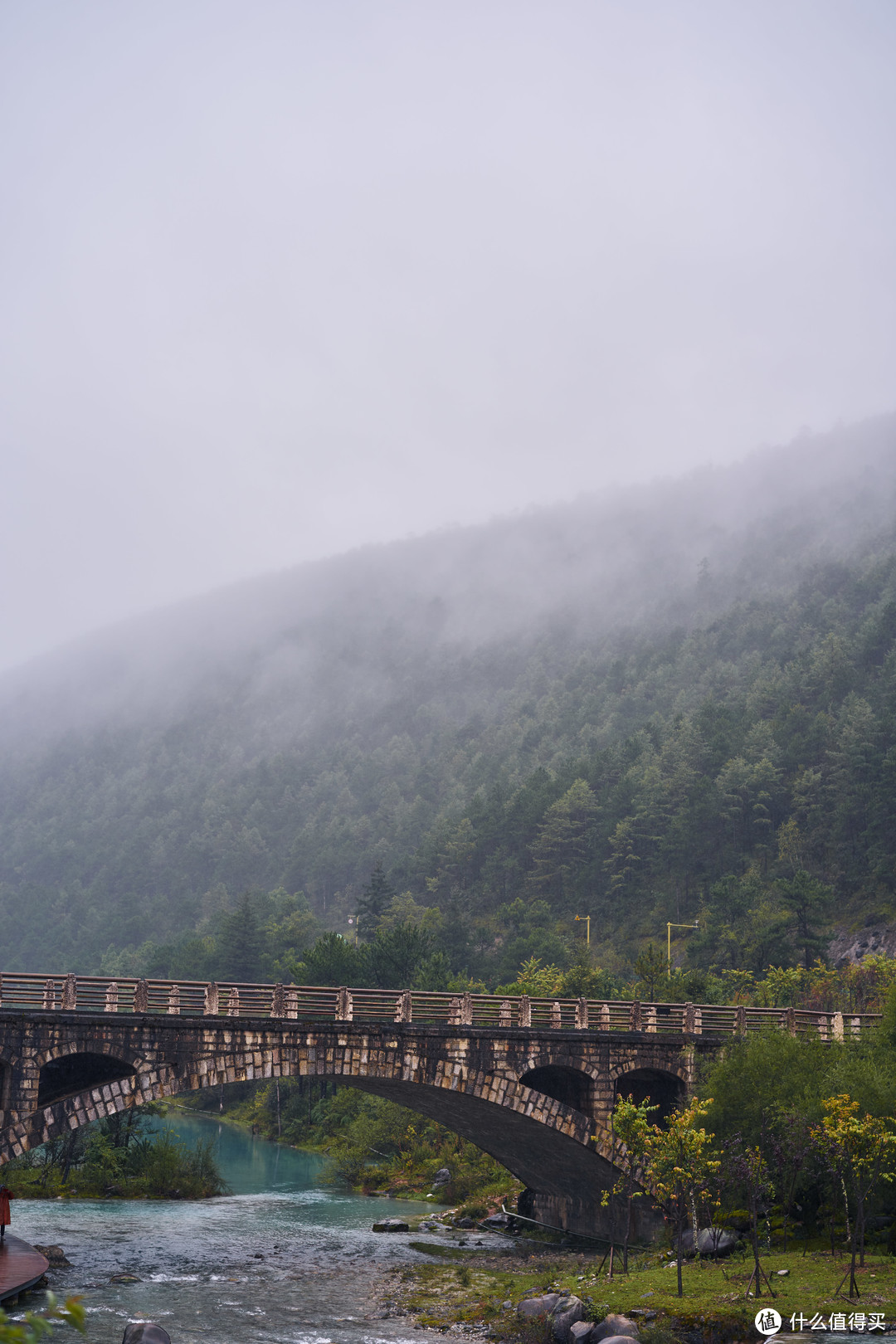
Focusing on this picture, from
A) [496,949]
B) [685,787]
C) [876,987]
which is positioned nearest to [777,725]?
[685,787]

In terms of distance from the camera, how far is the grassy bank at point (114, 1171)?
65.6m

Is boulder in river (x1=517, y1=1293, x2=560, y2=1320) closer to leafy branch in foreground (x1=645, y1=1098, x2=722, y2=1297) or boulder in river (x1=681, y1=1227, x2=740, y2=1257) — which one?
leafy branch in foreground (x1=645, y1=1098, x2=722, y2=1297)

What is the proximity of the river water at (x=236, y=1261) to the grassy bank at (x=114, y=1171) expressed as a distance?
161 centimetres

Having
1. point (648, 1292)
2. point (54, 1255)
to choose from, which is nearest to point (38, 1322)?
point (648, 1292)

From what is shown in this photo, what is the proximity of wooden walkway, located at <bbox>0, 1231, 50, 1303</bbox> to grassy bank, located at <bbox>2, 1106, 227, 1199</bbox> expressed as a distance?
83.7 feet

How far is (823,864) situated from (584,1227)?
78.8 m

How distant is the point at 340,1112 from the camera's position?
9812 centimetres

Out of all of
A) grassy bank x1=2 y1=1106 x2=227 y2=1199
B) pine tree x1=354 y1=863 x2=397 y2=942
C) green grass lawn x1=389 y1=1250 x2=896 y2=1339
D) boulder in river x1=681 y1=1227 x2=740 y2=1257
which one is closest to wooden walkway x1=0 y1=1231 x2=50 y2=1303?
green grass lawn x1=389 y1=1250 x2=896 y2=1339

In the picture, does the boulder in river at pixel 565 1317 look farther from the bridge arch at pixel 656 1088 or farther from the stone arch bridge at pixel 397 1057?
the bridge arch at pixel 656 1088

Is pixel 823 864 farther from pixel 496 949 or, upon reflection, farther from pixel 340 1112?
pixel 340 1112

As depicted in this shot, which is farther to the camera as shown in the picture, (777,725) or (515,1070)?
(777,725)

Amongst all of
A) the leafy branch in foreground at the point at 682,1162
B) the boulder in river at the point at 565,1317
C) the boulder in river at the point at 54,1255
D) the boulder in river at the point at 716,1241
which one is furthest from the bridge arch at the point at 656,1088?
the boulder in river at the point at 54,1255

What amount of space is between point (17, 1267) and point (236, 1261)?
40.5 ft

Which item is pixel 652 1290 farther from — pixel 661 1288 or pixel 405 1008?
pixel 405 1008
